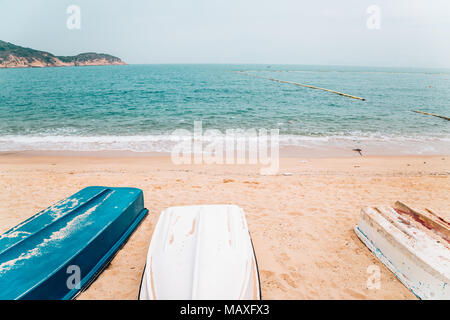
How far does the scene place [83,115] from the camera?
72.6 feet

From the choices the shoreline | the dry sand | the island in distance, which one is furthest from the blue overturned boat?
the island in distance

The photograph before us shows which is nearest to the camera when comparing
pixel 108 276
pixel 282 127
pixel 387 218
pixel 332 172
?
pixel 108 276

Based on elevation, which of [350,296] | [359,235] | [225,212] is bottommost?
[350,296]

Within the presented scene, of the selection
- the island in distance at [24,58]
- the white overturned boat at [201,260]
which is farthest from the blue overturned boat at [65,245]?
the island in distance at [24,58]

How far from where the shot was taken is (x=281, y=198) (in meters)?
7.57

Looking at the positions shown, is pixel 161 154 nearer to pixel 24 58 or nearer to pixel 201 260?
pixel 201 260

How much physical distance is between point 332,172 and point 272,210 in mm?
4530

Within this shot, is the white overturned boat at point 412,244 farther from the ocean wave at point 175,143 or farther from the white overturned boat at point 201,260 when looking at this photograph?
the ocean wave at point 175,143

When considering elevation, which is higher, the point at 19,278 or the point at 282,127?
the point at 282,127

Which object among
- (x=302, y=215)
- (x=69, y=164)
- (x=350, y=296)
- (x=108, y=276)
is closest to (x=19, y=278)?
(x=108, y=276)

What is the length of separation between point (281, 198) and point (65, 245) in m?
5.64

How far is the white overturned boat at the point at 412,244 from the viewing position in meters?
3.88

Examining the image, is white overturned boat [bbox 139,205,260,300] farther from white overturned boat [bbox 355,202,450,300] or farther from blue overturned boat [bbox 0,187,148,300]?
white overturned boat [bbox 355,202,450,300]

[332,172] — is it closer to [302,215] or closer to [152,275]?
[302,215]
